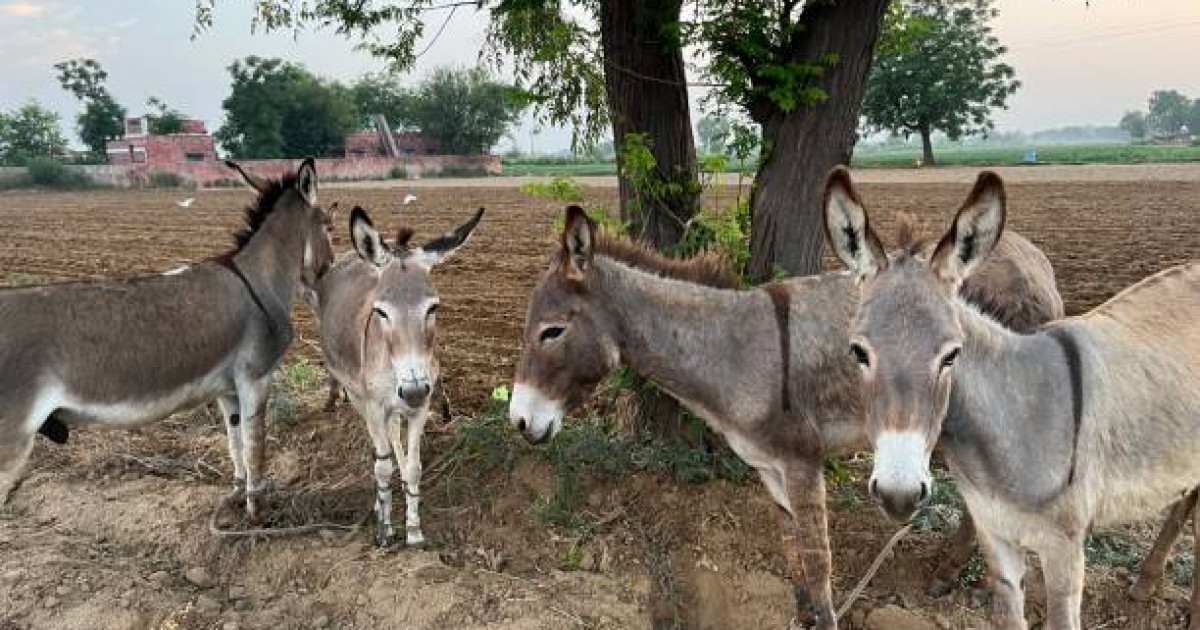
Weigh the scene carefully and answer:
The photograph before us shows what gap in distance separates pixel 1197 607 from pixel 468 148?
245ft

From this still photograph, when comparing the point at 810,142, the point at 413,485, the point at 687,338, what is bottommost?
the point at 413,485

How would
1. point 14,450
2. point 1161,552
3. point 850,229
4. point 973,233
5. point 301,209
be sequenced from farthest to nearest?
point 301,209, point 14,450, point 1161,552, point 850,229, point 973,233

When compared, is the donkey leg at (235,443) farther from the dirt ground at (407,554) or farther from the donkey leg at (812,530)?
the donkey leg at (812,530)

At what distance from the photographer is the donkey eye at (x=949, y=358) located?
2624mm

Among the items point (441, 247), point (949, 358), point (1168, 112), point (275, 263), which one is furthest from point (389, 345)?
point (1168, 112)

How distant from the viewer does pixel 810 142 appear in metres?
4.95

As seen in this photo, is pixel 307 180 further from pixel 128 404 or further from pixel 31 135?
pixel 31 135

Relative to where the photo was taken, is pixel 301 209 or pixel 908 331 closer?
pixel 908 331

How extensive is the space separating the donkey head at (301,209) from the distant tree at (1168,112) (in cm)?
17986

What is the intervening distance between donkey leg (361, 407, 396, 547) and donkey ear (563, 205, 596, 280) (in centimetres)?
186

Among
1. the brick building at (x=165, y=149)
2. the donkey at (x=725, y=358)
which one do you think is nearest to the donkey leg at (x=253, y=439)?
the donkey at (x=725, y=358)

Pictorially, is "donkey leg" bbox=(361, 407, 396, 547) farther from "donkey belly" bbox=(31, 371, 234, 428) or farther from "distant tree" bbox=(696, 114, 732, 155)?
"distant tree" bbox=(696, 114, 732, 155)

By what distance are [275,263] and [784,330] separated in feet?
12.2

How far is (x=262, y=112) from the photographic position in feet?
220
